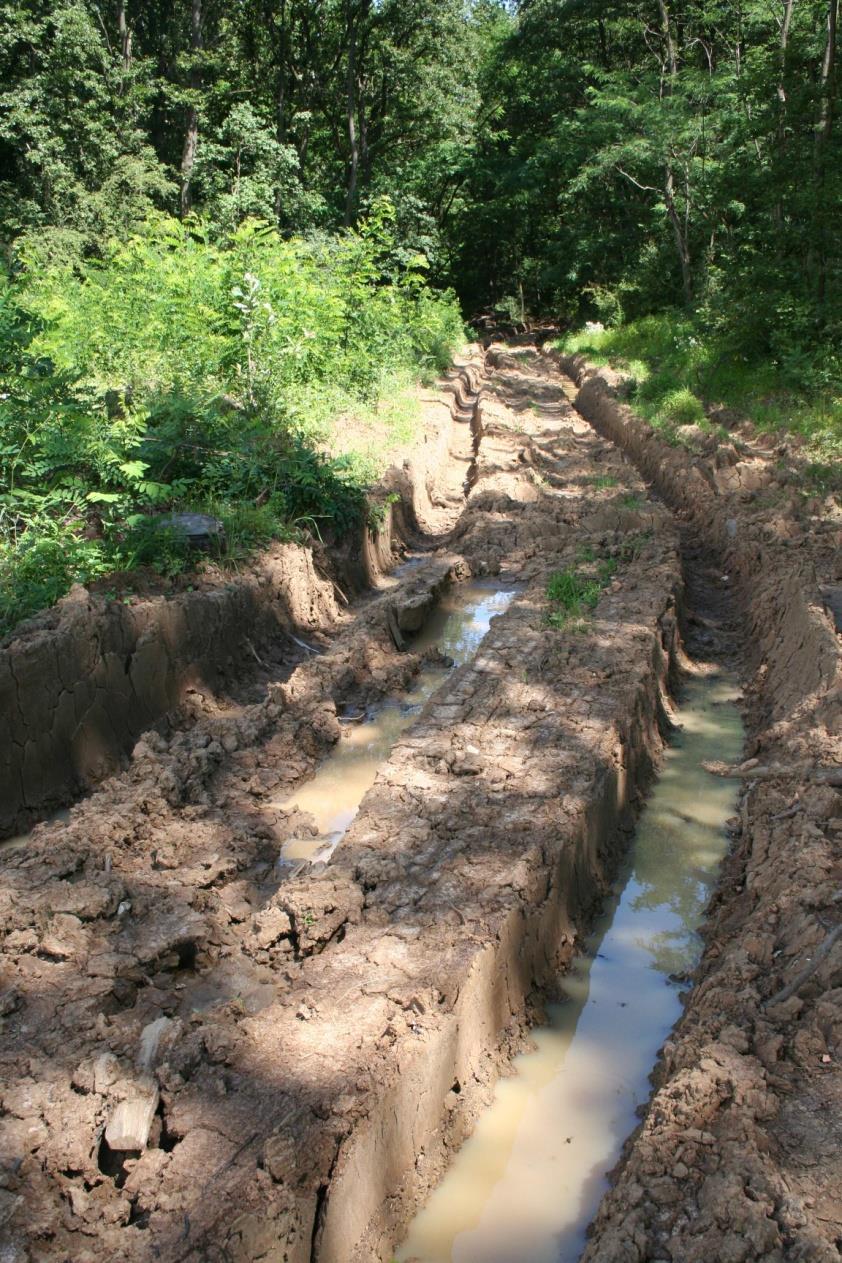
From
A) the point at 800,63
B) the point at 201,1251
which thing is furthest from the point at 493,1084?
the point at 800,63

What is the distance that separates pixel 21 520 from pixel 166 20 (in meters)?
25.9

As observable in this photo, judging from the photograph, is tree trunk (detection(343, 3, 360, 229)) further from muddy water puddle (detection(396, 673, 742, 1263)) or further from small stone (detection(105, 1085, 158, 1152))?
small stone (detection(105, 1085, 158, 1152))

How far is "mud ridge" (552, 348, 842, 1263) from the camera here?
2.89 meters

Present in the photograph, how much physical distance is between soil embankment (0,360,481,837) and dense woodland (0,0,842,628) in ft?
1.47

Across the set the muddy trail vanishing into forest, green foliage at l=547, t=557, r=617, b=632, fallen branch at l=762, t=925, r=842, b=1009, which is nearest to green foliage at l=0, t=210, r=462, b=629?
the muddy trail vanishing into forest

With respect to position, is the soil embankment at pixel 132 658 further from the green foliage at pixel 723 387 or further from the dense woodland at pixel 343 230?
the green foliage at pixel 723 387

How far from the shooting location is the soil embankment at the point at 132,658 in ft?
19.6

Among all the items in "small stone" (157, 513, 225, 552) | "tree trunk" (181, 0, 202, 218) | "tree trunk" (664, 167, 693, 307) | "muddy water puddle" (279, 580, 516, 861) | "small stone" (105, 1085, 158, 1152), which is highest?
"tree trunk" (181, 0, 202, 218)

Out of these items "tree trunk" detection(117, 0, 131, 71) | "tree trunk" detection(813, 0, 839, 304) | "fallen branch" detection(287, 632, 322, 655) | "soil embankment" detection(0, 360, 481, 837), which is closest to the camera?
"soil embankment" detection(0, 360, 481, 837)

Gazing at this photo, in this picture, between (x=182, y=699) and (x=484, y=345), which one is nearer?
(x=182, y=699)

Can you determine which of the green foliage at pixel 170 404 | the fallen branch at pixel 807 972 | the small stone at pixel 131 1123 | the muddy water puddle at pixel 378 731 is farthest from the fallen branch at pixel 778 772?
the green foliage at pixel 170 404

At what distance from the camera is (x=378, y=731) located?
7.19 meters

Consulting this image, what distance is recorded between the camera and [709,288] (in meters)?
19.8

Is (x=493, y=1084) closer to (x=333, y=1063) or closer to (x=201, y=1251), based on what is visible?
(x=333, y=1063)
